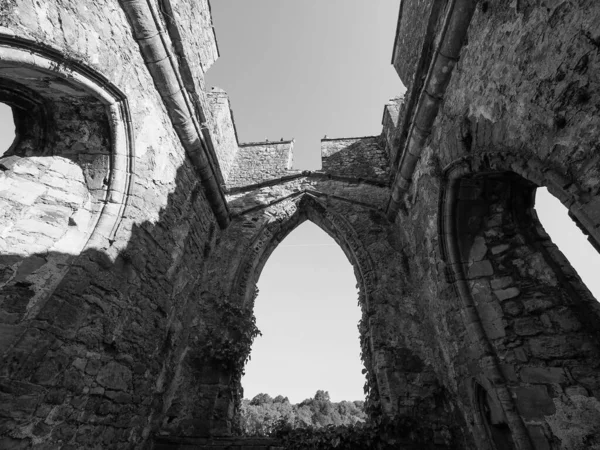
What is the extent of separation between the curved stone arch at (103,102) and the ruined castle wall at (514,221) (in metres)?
3.85

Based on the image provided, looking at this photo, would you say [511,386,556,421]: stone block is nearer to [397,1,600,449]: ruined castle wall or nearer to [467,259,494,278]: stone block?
[397,1,600,449]: ruined castle wall

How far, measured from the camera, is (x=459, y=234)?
386 centimetres

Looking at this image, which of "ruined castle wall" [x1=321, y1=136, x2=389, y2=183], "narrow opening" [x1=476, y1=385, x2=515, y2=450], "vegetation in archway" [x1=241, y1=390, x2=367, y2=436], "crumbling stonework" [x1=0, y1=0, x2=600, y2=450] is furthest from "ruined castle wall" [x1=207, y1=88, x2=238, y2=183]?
"vegetation in archway" [x1=241, y1=390, x2=367, y2=436]

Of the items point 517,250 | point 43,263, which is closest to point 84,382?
point 43,263

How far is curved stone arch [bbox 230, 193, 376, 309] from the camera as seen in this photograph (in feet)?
17.5

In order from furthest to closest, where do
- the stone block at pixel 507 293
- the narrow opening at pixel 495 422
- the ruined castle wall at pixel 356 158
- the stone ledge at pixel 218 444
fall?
the ruined castle wall at pixel 356 158, the stone ledge at pixel 218 444, the stone block at pixel 507 293, the narrow opening at pixel 495 422

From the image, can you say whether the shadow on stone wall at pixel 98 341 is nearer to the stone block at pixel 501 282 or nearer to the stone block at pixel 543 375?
the stone block at pixel 543 375

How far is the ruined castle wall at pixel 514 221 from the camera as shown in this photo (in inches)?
72.1

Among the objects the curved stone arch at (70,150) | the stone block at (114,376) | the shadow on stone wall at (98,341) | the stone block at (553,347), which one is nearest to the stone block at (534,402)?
the stone block at (553,347)

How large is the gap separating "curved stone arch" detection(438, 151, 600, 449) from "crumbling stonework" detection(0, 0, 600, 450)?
18mm

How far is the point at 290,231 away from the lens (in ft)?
21.6

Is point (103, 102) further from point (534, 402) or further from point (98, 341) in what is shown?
point (534, 402)

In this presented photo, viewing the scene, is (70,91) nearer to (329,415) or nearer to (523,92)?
(523,92)

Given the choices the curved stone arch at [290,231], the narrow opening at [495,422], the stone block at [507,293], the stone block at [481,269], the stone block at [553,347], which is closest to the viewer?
the stone block at [553,347]
